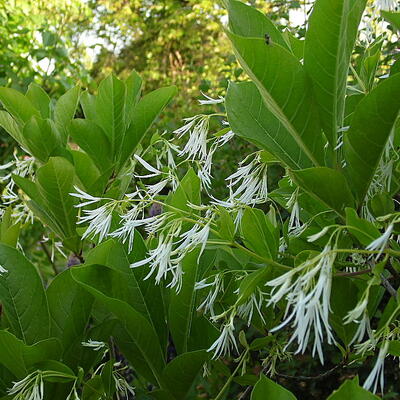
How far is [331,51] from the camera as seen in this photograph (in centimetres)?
69

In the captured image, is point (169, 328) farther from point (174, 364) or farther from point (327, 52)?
point (327, 52)

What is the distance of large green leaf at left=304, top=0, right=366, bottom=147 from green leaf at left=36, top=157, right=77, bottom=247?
0.51 metres

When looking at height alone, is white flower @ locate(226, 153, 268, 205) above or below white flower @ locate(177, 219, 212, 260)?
above

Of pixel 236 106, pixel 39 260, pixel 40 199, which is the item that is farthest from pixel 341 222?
pixel 39 260

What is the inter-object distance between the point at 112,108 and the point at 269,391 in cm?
68

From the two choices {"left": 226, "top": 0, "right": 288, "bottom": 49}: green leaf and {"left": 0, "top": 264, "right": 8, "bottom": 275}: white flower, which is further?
{"left": 0, "top": 264, "right": 8, "bottom": 275}: white flower

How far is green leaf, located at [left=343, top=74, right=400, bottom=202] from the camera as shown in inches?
25.4

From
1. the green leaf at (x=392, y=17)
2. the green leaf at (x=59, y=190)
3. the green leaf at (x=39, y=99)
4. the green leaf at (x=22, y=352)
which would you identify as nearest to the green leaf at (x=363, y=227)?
the green leaf at (x=392, y=17)

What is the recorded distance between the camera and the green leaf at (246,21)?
28.4 inches

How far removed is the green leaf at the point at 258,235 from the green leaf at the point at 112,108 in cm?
53

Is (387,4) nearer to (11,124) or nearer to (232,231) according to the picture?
(232,231)

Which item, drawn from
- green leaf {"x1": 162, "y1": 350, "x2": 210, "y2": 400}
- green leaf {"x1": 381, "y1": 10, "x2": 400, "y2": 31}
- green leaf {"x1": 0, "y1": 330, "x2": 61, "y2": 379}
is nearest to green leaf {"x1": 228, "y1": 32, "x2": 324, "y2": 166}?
green leaf {"x1": 381, "y1": 10, "x2": 400, "y2": 31}

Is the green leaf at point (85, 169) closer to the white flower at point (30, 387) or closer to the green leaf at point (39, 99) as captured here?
the green leaf at point (39, 99)

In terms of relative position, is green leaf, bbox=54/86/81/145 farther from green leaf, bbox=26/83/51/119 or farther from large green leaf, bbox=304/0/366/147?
large green leaf, bbox=304/0/366/147
